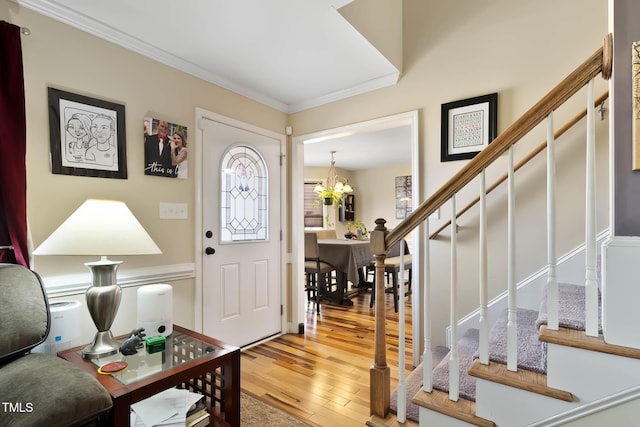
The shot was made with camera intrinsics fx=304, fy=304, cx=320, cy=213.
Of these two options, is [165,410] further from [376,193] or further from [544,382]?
[376,193]

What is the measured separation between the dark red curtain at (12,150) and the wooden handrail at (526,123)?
185 cm

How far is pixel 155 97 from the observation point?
85.2 inches

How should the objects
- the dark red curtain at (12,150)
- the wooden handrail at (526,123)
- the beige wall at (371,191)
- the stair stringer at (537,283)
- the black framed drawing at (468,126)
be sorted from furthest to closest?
the beige wall at (371,191), the black framed drawing at (468,126), the stair stringer at (537,283), the dark red curtain at (12,150), the wooden handrail at (526,123)

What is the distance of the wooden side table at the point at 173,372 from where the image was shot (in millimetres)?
1120

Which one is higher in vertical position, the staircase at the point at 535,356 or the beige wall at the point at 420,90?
the beige wall at the point at 420,90

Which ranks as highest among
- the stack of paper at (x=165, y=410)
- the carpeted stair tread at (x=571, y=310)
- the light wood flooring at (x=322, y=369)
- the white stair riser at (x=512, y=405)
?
the carpeted stair tread at (x=571, y=310)

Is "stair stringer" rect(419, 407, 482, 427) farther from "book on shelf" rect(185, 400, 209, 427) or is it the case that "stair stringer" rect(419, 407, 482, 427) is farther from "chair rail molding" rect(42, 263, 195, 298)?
"chair rail molding" rect(42, 263, 195, 298)

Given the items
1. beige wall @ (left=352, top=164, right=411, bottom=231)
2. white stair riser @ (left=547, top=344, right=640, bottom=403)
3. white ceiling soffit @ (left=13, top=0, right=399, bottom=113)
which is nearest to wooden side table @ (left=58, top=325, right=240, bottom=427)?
white stair riser @ (left=547, top=344, right=640, bottom=403)

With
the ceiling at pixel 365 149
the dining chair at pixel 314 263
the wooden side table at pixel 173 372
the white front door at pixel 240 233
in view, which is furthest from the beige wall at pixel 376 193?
the wooden side table at pixel 173 372

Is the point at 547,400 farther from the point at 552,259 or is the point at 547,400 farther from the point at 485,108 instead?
the point at 485,108

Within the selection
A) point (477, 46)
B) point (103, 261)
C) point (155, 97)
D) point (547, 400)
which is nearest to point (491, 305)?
point (547, 400)

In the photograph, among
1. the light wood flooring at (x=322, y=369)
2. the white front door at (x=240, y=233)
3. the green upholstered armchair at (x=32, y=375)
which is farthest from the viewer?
the white front door at (x=240, y=233)

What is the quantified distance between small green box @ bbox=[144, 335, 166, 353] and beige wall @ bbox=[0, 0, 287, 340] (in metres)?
0.65

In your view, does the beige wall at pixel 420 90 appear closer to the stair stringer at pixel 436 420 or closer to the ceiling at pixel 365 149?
the stair stringer at pixel 436 420
